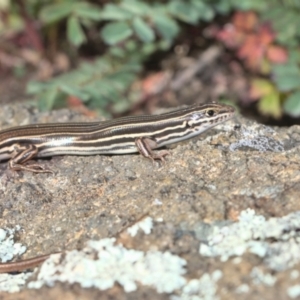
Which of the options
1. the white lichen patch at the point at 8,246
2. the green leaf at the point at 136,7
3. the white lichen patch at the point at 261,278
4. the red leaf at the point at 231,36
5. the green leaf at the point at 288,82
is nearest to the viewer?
the white lichen patch at the point at 261,278

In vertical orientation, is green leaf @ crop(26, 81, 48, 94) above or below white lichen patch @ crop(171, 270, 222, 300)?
above

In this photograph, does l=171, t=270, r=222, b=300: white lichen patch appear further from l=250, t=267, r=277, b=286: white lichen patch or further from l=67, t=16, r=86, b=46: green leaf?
l=67, t=16, r=86, b=46: green leaf

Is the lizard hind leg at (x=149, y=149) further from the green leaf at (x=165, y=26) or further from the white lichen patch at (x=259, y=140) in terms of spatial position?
the green leaf at (x=165, y=26)

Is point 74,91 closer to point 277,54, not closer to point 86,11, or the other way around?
point 86,11

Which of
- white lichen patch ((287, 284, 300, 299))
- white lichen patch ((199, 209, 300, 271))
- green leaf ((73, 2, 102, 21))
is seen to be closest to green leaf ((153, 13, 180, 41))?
green leaf ((73, 2, 102, 21))

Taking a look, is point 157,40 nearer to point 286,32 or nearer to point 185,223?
point 286,32

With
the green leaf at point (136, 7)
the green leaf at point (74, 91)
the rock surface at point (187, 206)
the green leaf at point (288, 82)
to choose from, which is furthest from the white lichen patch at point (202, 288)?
the green leaf at point (136, 7)

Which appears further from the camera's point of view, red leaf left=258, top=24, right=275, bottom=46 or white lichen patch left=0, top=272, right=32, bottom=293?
red leaf left=258, top=24, right=275, bottom=46

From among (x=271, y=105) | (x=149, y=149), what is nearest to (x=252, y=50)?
(x=271, y=105)
